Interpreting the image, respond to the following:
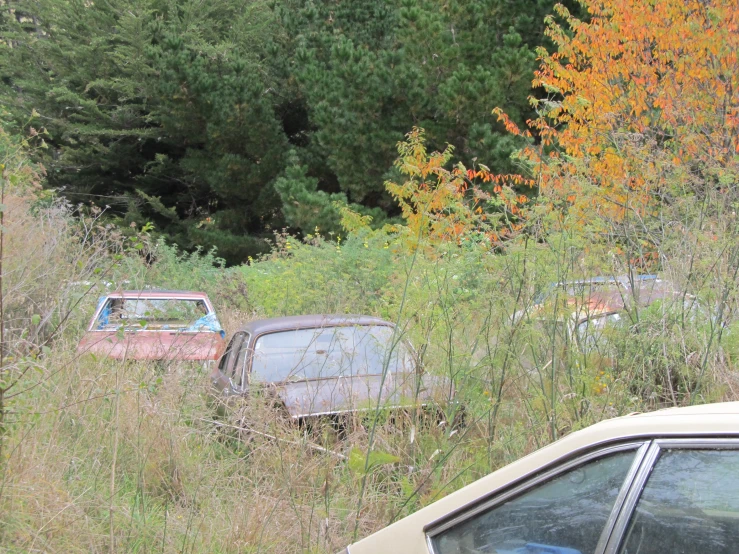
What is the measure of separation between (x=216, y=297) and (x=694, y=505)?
580 inches

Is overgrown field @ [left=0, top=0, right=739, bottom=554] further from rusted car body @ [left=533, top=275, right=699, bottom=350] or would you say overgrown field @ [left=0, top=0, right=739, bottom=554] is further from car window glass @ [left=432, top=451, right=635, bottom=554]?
car window glass @ [left=432, top=451, right=635, bottom=554]

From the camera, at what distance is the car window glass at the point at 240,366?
19.7ft

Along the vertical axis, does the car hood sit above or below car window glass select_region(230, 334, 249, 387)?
above

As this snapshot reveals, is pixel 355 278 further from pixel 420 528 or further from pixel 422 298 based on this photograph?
pixel 420 528

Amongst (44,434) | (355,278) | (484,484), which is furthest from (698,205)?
(355,278)

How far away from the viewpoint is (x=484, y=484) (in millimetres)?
2330

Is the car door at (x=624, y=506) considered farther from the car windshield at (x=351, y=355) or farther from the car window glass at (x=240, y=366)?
the car window glass at (x=240, y=366)

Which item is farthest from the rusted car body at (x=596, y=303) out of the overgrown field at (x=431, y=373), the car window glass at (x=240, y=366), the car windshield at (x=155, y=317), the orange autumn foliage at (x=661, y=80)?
the orange autumn foliage at (x=661, y=80)

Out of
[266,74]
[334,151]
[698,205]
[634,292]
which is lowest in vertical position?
[634,292]

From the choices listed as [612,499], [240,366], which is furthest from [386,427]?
[612,499]

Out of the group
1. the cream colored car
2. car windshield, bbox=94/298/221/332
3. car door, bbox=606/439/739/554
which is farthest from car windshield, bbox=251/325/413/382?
car door, bbox=606/439/739/554

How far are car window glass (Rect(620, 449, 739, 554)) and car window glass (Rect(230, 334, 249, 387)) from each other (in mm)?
4070

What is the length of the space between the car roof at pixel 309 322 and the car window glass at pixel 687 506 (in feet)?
11.2

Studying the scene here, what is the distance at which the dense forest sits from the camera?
65.6ft
